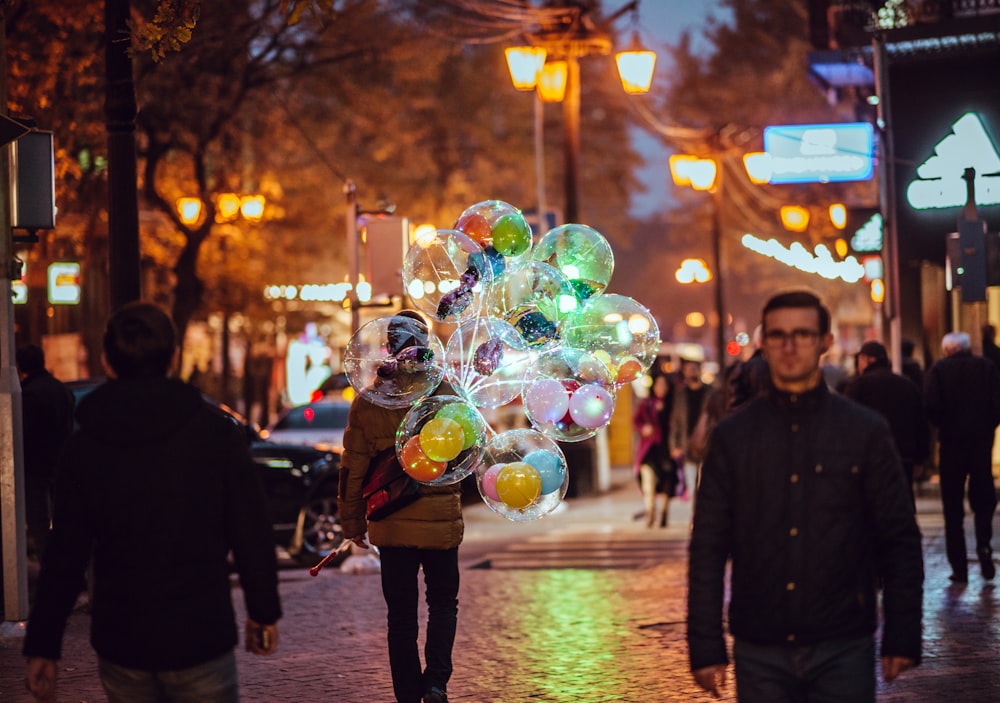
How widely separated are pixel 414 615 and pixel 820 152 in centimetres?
1326

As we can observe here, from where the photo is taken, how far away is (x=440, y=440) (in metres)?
7.24

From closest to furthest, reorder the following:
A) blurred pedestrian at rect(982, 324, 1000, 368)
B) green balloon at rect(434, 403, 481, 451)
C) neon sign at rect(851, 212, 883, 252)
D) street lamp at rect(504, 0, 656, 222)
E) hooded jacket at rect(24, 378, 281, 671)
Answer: hooded jacket at rect(24, 378, 281, 671) < green balloon at rect(434, 403, 481, 451) < blurred pedestrian at rect(982, 324, 1000, 368) < street lamp at rect(504, 0, 656, 222) < neon sign at rect(851, 212, 883, 252)

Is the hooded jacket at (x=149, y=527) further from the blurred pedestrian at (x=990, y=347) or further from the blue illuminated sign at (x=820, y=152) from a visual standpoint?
the blue illuminated sign at (x=820, y=152)

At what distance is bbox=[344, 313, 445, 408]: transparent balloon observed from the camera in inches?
298

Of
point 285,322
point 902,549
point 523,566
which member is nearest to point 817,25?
point 523,566

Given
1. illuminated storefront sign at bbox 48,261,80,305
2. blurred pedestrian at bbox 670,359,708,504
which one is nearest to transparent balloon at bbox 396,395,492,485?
blurred pedestrian at bbox 670,359,708,504

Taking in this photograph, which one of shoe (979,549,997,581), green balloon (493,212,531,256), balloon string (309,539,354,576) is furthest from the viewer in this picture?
shoe (979,549,997,581)

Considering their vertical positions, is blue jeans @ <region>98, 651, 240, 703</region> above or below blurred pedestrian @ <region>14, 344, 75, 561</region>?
below

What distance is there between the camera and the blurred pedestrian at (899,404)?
11.3 meters

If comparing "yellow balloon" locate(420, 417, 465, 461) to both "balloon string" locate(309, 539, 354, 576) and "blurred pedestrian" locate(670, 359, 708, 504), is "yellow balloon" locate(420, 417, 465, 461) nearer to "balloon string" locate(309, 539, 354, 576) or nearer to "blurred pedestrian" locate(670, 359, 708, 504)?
"balloon string" locate(309, 539, 354, 576)

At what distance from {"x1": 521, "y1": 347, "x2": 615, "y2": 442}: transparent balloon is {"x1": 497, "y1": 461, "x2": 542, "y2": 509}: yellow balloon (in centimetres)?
45

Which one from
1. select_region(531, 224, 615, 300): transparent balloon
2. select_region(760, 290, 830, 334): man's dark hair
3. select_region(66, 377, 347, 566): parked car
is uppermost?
select_region(531, 224, 615, 300): transparent balloon

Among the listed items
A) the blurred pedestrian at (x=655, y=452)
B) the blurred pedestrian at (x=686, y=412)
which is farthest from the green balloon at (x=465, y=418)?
the blurred pedestrian at (x=655, y=452)

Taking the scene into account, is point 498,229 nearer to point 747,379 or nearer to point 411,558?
point 411,558
